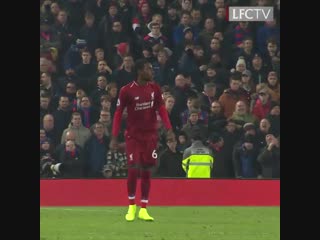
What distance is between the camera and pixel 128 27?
15.7 metres

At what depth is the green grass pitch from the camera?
29.1 ft

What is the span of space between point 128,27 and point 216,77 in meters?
1.79

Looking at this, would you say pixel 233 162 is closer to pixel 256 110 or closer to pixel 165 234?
pixel 256 110

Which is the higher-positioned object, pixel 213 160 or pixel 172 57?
pixel 172 57

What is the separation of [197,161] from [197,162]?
0.05 ft

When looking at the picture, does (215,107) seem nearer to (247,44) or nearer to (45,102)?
(247,44)

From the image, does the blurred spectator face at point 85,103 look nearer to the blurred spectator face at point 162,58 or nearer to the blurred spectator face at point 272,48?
the blurred spectator face at point 162,58

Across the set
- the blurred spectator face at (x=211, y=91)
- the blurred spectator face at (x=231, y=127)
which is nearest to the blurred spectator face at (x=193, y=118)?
the blurred spectator face at (x=231, y=127)

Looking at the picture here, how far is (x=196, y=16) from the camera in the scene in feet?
52.2

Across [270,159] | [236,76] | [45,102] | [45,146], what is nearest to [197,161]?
[270,159]

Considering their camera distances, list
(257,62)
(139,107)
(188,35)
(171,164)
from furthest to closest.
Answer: (188,35) → (257,62) → (171,164) → (139,107)

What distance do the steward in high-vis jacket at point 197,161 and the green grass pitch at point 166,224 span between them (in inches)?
40.2
